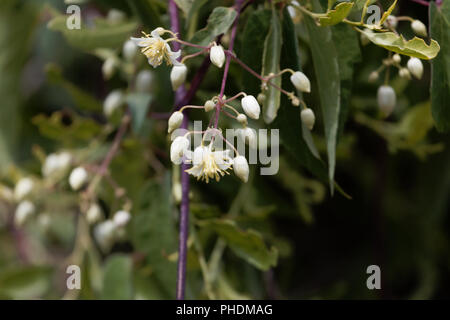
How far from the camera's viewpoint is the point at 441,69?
28.7 inches

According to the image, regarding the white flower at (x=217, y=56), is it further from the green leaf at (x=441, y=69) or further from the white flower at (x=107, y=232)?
the white flower at (x=107, y=232)

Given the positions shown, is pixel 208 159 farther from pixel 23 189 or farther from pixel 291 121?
pixel 23 189

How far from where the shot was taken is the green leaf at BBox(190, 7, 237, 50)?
2.42ft

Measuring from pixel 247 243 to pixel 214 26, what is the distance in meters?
0.38

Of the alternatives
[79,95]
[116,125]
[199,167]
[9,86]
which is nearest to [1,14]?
[9,86]

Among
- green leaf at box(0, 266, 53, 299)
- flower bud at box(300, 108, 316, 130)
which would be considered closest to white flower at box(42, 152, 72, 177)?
green leaf at box(0, 266, 53, 299)

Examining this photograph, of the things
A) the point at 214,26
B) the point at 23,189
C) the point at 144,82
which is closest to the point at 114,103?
the point at 144,82

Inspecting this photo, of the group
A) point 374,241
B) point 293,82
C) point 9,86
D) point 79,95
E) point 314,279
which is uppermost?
point 9,86

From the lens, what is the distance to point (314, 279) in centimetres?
157

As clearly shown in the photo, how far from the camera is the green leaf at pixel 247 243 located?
2.99 ft

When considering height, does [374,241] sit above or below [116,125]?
below

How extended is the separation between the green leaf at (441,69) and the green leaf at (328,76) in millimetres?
127
